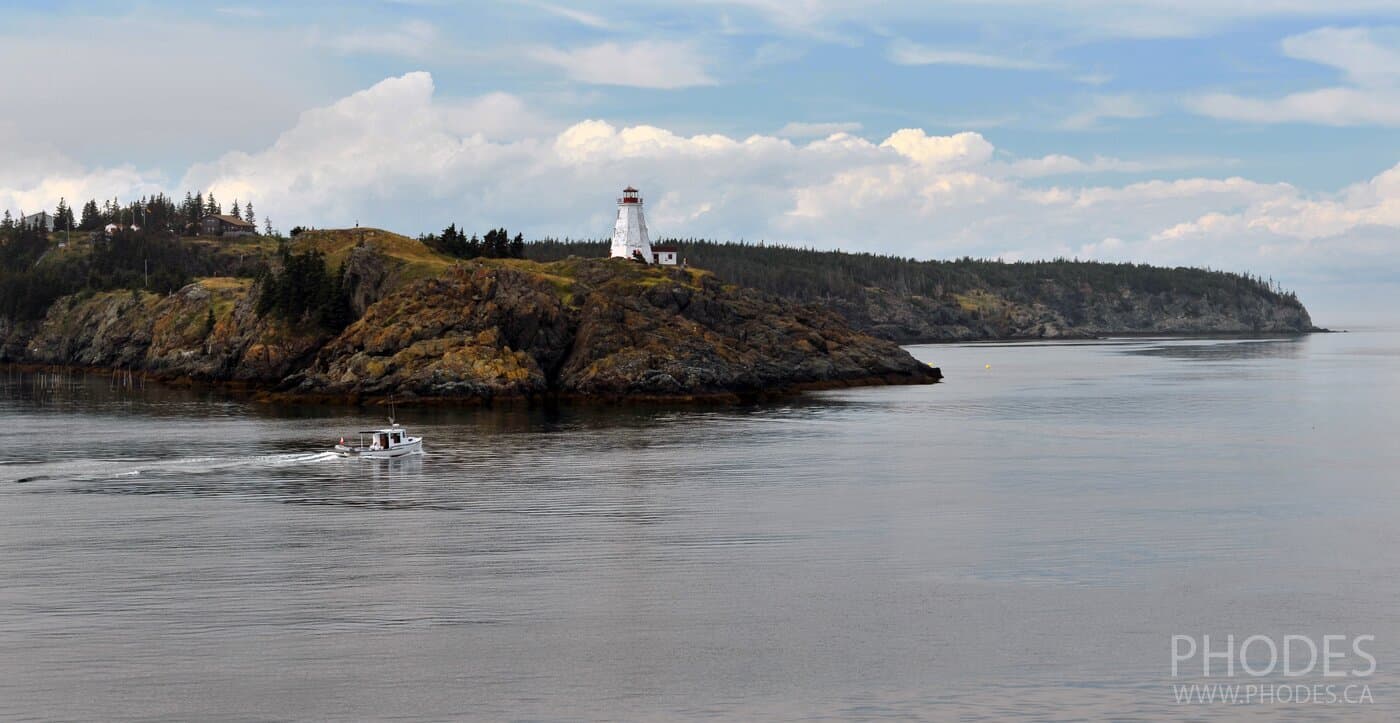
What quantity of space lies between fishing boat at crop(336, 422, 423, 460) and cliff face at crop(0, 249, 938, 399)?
1582 inches

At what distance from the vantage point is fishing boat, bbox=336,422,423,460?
78.9m

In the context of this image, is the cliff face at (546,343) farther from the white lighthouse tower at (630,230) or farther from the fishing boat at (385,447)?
the fishing boat at (385,447)

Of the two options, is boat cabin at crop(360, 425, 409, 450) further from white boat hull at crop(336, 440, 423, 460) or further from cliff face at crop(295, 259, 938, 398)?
cliff face at crop(295, 259, 938, 398)

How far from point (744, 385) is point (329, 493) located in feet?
245

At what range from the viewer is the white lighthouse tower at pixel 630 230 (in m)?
182

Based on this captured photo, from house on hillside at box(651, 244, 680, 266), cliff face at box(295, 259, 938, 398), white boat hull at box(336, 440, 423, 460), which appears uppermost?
house on hillside at box(651, 244, 680, 266)

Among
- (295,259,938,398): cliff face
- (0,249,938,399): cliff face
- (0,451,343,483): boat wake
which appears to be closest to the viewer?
(0,451,343,483): boat wake

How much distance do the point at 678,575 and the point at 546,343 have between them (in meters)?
92.6

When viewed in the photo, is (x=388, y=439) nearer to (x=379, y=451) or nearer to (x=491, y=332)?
(x=379, y=451)

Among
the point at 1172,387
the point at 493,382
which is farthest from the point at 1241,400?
the point at 493,382

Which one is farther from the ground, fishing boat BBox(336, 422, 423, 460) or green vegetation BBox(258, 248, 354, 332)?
green vegetation BBox(258, 248, 354, 332)

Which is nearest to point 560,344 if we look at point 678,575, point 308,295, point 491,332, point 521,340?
point 521,340

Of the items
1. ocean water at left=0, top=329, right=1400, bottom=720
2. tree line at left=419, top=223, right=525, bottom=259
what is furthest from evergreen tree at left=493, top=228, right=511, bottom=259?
ocean water at left=0, top=329, right=1400, bottom=720

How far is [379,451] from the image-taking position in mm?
78875
